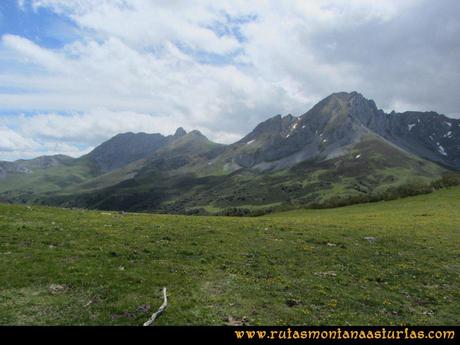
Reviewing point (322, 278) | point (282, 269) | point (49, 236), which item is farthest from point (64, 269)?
point (322, 278)

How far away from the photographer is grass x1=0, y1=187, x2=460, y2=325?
20.8 m

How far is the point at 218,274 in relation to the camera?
27.0 meters

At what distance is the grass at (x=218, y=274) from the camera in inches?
820

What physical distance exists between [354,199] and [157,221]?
6272 cm
